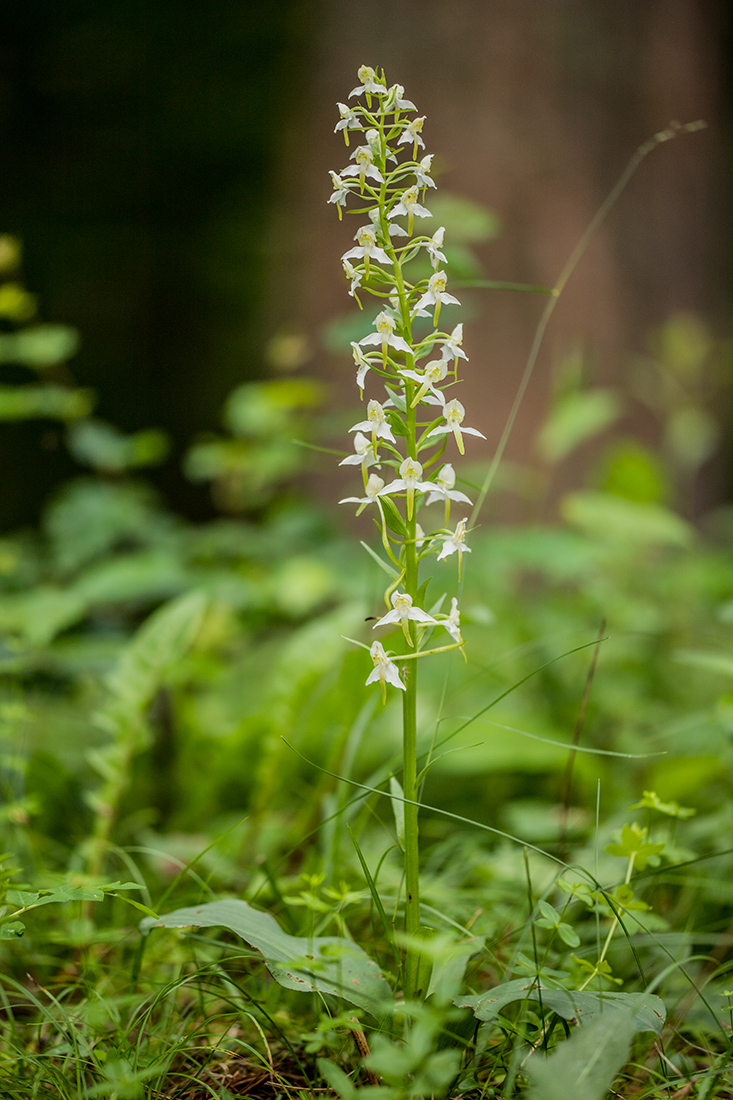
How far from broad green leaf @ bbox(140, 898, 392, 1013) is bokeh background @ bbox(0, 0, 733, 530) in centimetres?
210

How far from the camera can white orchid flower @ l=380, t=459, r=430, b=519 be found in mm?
750

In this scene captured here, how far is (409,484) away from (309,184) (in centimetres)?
303

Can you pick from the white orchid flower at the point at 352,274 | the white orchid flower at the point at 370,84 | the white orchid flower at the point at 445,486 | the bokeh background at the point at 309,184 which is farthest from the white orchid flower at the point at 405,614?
the bokeh background at the point at 309,184

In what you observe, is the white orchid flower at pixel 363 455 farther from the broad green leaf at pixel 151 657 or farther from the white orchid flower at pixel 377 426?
the broad green leaf at pixel 151 657

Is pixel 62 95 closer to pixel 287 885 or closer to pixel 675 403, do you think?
pixel 675 403

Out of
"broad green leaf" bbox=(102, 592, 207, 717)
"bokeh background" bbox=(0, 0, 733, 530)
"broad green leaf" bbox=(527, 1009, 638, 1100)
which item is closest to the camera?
"broad green leaf" bbox=(527, 1009, 638, 1100)

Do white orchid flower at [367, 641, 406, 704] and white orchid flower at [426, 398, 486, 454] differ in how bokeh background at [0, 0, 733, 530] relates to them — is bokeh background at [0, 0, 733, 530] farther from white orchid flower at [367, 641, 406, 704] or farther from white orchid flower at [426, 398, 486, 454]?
white orchid flower at [367, 641, 406, 704]

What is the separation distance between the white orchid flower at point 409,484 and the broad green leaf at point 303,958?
48cm

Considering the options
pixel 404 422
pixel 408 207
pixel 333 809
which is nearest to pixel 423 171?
pixel 408 207

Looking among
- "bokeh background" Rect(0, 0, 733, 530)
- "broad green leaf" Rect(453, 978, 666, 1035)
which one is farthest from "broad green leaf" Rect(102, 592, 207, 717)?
"bokeh background" Rect(0, 0, 733, 530)

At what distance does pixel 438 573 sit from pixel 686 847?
3.04 ft

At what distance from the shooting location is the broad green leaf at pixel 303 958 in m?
0.74

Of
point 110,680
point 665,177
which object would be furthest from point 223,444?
point 665,177

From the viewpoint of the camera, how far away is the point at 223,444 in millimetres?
2301
